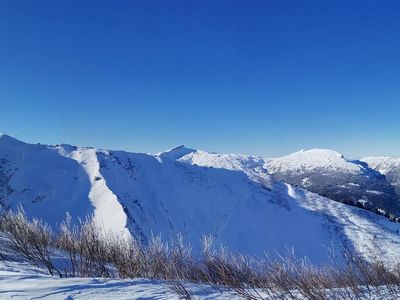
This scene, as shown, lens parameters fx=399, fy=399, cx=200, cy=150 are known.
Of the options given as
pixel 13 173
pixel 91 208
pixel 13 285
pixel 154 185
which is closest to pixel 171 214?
pixel 154 185

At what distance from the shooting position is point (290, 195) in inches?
5217

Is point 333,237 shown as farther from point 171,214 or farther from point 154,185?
point 154,185

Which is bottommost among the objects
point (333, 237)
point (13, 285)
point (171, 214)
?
point (333, 237)

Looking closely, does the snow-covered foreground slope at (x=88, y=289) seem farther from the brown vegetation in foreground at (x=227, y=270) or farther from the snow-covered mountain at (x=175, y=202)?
the snow-covered mountain at (x=175, y=202)

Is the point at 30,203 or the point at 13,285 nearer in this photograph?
the point at 13,285

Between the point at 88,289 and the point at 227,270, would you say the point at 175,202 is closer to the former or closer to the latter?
the point at 227,270

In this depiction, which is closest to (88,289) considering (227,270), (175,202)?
(227,270)

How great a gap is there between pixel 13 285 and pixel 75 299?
109cm

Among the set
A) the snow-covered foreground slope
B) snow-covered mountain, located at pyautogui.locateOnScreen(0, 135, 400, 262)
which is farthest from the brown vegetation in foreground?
snow-covered mountain, located at pyautogui.locateOnScreen(0, 135, 400, 262)

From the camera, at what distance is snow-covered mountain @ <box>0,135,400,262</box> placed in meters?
89.5

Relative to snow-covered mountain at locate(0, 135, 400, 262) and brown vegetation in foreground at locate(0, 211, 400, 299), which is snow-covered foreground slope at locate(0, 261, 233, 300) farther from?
snow-covered mountain at locate(0, 135, 400, 262)

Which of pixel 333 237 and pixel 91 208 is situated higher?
pixel 91 208

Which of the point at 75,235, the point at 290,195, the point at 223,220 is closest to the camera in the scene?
the point at 75,235

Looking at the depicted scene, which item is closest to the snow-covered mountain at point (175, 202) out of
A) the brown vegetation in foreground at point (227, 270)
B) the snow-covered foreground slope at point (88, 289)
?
the brown vegetation in foreground at point (227, 270)
